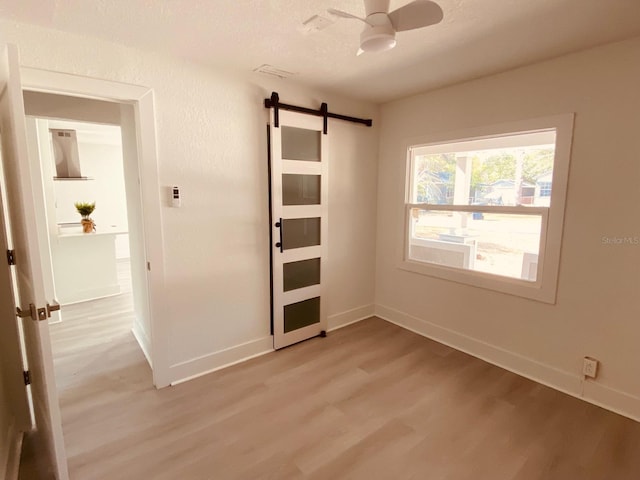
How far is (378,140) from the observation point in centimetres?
381

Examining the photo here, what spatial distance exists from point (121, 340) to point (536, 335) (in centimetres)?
395

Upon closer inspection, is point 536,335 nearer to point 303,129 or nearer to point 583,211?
point 583,211

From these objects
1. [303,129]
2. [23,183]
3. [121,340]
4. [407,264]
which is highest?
[303,129]

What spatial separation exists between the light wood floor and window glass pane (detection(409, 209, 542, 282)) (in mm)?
913

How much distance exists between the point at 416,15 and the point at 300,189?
1912mm

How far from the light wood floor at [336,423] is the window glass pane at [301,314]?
31 centimetres

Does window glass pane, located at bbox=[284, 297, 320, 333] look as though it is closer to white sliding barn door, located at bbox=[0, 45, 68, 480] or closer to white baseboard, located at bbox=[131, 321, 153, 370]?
white baseboard, located at bbox=[131, 321, 153, 370]

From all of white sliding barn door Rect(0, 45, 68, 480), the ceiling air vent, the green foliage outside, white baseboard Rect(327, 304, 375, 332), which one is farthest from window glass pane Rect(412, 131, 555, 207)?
white sliding barn door Rect(0, 45, 68, 480)

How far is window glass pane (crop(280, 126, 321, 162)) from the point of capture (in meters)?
3.03

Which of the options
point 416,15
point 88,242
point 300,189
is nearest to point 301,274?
point 300,189

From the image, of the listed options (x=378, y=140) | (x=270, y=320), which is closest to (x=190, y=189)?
(x=270, y=320)

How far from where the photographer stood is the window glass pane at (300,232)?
3.15 m

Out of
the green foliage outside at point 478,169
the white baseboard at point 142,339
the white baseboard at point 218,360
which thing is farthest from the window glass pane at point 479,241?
the white baseboard at point 142,339

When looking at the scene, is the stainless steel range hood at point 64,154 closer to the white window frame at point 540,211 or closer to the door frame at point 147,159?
the door frame at point 147,159
